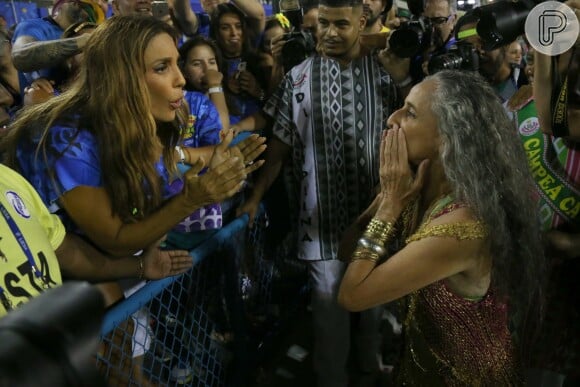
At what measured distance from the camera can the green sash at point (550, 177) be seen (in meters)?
1.77

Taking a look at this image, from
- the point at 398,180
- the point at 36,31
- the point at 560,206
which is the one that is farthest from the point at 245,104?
the point at 560,206

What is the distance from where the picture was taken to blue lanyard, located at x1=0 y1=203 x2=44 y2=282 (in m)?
1.09

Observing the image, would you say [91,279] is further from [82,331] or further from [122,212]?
[82,331]

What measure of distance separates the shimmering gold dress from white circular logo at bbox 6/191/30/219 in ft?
3.17

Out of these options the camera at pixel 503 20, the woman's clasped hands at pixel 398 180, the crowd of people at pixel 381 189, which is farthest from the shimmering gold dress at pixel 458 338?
the camera at pixel 503 20

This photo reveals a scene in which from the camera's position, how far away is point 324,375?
92.7 inches

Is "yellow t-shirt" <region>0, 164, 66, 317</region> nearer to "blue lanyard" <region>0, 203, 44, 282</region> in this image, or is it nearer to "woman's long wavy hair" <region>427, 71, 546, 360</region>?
"blue lanyard" <region>0, 203, 44, 282</region>

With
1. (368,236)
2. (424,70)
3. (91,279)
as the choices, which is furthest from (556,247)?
(91,279)

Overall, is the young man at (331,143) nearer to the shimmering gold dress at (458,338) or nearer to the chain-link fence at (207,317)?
the chain-link fence at (207,317)

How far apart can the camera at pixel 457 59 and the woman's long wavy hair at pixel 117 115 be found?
1.20m

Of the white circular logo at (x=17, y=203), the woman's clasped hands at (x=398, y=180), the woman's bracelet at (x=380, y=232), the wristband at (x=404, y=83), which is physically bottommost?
the woman's bracelet at (x=380, y=232)

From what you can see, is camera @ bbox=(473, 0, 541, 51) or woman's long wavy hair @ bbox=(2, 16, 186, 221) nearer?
woman's long wavy hair @ bbox=(2, 16, 186, 221)

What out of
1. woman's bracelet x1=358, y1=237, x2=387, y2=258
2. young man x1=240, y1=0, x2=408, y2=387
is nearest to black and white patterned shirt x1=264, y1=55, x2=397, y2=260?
young man x1=240, y1=0, x2=408, y2=387

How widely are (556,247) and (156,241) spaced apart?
132 centimetres
